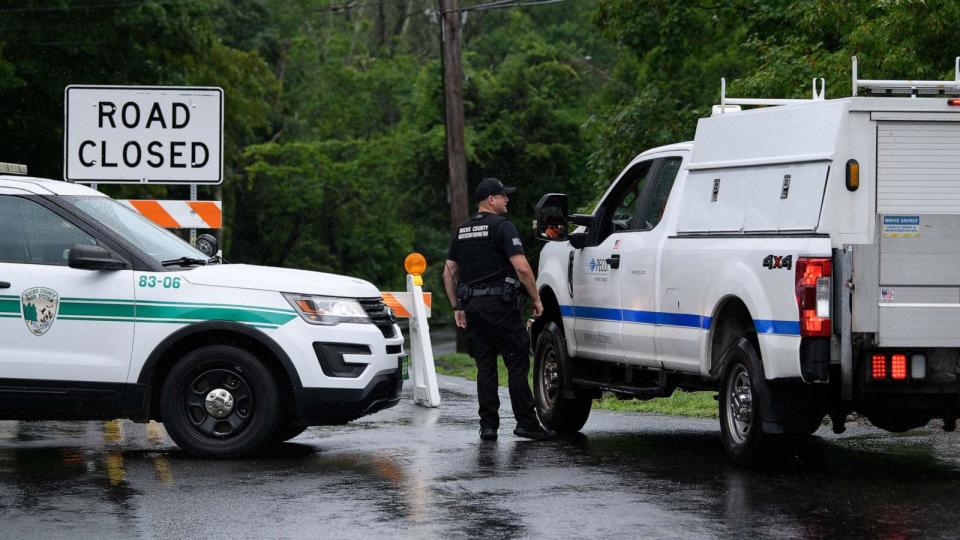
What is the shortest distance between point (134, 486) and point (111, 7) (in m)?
27.1

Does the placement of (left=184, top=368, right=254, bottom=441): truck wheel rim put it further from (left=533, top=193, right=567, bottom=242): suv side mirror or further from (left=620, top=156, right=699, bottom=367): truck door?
(left=533, top=193, right=567, bottom=242): suv side mirror

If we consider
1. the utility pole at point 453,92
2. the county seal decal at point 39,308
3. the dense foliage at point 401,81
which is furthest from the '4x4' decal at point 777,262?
the utility pole at point 453,92

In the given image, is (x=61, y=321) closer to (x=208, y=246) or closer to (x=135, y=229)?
(x=135, y=229)

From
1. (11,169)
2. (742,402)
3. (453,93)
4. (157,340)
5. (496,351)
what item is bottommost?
(742,402)

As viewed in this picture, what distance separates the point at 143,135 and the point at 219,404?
5648 mm

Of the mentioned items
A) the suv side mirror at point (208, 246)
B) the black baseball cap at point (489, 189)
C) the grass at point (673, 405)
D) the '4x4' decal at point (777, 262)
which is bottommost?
the grass at point (673, 405)

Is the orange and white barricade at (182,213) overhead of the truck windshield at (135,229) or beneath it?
overhead

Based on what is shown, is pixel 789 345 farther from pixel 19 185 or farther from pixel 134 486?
pixel 19 185

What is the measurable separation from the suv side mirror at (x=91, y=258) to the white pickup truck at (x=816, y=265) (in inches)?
146

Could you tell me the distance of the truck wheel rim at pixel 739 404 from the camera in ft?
32.6

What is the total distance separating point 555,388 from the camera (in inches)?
499

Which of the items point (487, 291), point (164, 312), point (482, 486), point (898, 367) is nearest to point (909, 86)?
point (898, 367)

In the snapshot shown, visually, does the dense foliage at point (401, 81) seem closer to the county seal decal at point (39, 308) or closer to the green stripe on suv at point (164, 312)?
the green stripe on suv at point (164, 312)

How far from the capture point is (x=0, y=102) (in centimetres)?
3406
